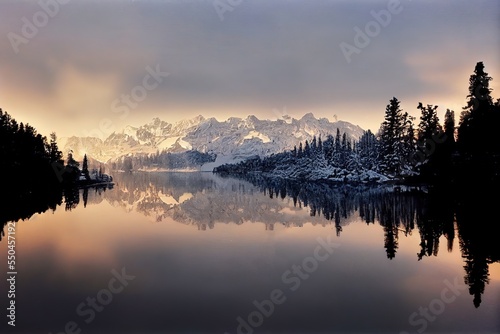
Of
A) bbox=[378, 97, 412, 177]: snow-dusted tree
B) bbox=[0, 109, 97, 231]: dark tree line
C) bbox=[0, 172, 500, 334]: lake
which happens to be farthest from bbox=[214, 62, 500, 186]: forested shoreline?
bbox=[0, 109, 97, 231]: dark tree line

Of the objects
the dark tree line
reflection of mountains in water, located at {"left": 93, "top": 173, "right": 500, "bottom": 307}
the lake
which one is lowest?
the lake

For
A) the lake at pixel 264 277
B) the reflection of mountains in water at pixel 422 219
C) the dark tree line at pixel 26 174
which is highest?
the dark tree line at pixel 26 174

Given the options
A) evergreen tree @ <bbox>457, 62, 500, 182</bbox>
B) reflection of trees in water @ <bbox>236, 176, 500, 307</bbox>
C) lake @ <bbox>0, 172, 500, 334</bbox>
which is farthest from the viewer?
evergreen tree @ <bbox>457, 62, 500, 182</bbox>

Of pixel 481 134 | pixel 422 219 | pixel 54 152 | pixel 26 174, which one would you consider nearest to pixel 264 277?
pixel 422 219

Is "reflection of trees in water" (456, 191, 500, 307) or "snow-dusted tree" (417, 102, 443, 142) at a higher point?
"snow-dusted tree" (417, 102, 443, 142)

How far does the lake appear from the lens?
12320mm

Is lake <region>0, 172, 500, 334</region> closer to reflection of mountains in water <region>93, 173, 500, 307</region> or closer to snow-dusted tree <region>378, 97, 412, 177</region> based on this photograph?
reflection of mountains in water <region>93, 173, 500, 307</region>

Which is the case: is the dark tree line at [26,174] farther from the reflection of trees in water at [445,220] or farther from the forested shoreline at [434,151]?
the forested shoreline at [434,151]

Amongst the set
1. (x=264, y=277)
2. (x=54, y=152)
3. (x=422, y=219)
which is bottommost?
(x=264, y=277)

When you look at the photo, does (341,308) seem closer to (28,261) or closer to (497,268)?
(497,268)

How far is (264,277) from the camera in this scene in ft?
54.7

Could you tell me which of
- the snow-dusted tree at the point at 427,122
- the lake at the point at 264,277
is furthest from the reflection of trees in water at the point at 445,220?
the snow-dusted tree at the point at 427,122

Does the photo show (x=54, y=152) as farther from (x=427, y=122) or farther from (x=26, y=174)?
(x=427, y=122)

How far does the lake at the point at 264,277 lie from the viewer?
40.4 feet
